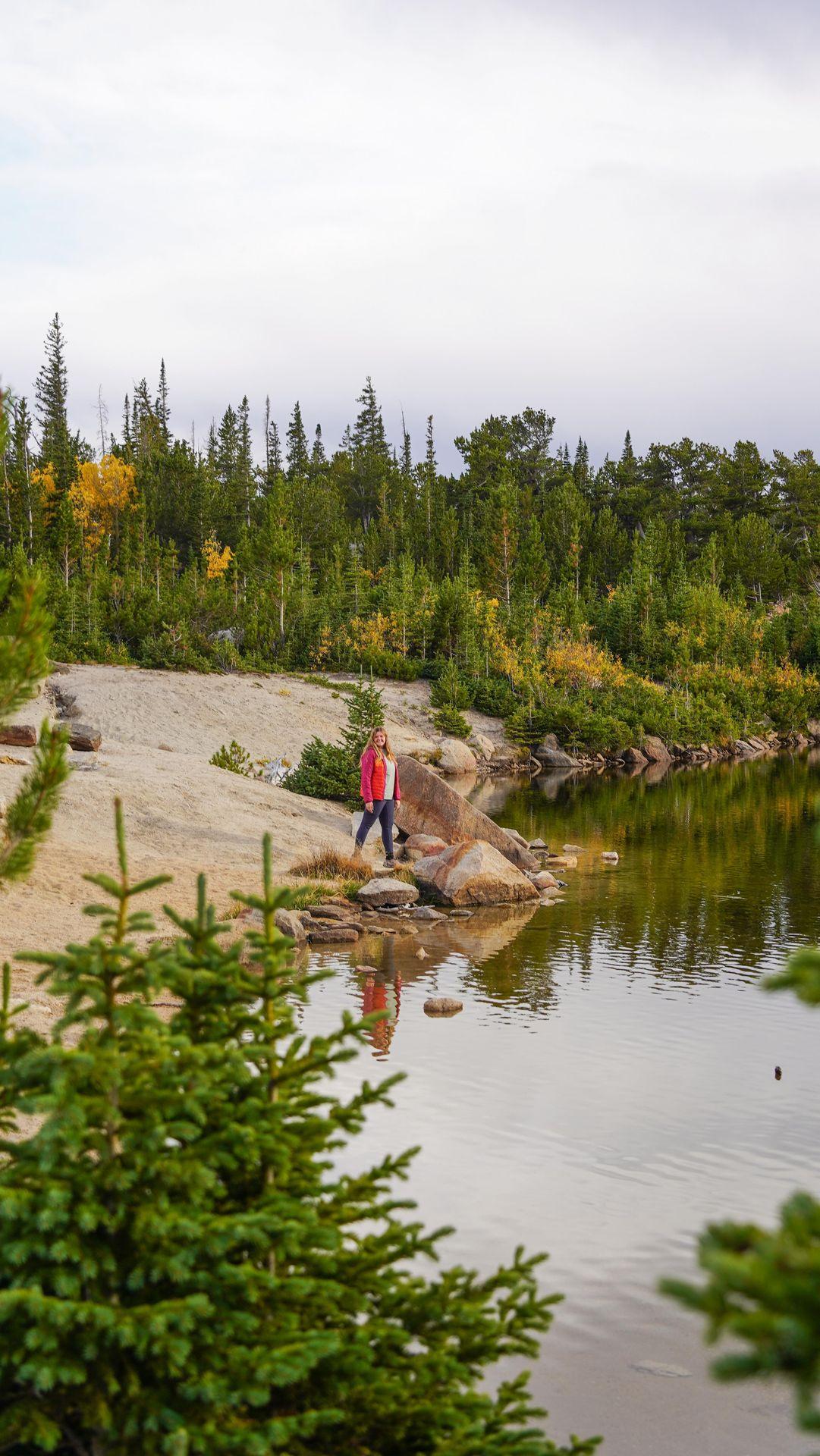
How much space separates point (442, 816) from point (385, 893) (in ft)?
15.7

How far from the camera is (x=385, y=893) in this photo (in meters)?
16.8

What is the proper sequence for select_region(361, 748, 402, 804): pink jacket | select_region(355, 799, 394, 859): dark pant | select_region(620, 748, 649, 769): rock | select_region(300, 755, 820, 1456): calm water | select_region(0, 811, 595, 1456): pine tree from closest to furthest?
select_region(0, 811, 595, 1456): pine tree → select_region(300, 755, 820, 1456): calm water → select_region(361, 748, 402, 804): pink jacket → select_region(355, 799, 394, 859): dark pant → select_region(620, 748, 649, 769): rock

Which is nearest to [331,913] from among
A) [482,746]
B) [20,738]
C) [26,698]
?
[26,698]

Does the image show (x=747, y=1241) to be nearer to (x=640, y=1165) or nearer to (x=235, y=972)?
(x=235, y=972)

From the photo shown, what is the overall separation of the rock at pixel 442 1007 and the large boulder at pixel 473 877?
5.34 meters

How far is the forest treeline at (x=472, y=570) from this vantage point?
49438 mm

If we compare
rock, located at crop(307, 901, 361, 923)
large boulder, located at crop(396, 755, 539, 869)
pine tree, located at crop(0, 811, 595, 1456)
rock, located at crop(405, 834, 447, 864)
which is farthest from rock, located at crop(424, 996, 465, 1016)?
large boulder, located at crop(396, 755, 539, 869)

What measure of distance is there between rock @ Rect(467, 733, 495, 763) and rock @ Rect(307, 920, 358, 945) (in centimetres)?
2842

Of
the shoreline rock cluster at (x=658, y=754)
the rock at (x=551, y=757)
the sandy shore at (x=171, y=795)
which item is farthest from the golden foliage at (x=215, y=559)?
the shoreline rock cluster at (x=658, y=754)

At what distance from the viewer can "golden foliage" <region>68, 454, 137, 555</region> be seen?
71.1 meters

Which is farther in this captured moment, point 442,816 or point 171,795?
point 171,795

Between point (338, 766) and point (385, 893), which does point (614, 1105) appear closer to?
point (385, 893)

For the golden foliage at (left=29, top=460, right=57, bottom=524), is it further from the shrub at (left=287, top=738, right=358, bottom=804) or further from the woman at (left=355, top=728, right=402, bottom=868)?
the woman at (left=355, top=728, right=402, bottom=868)

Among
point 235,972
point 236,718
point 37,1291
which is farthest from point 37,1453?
point 236,718
